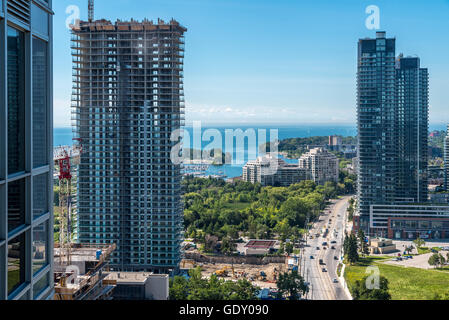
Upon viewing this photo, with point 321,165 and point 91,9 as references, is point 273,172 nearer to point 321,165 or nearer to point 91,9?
point 321,165

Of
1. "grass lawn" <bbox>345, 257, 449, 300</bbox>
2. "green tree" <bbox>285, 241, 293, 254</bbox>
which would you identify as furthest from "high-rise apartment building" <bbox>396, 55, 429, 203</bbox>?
"green tree" <bbox>285, 241, 293, 254</bbox>

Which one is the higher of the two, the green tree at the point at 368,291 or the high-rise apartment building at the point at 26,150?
the high-rise apartment building at the point at 26,150

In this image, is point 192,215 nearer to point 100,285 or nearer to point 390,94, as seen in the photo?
point 390,94

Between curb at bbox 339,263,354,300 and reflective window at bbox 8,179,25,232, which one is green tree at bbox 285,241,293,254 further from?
reflective window at bbox 8,179,25,232

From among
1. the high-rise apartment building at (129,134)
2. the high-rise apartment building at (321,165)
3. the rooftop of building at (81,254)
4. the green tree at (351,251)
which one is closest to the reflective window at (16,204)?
the rooftop of building at (81,254)

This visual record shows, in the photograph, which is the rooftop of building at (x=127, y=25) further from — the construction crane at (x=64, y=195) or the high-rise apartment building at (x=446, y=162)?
the high-rise apartment building at (x=446, y=162)

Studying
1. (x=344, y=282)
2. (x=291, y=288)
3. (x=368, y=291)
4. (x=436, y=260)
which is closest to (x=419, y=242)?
(x=436, y=260)
